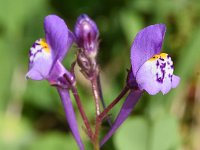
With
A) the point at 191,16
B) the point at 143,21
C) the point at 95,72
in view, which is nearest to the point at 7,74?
the point at 143,21

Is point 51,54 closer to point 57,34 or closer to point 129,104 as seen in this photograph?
point 57,34

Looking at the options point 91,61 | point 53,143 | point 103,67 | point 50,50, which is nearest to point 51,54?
point 50,50

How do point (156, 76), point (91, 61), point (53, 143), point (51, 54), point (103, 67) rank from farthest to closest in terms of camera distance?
point (103, 67) → point (53, 143) → point (91, 61) → point (51, 54) → point (156, 76)

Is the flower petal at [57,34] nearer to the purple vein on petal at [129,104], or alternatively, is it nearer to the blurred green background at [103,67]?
the purple vein on petal at [129,104]

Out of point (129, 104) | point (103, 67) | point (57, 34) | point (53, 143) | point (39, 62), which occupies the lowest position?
point (53, 143)

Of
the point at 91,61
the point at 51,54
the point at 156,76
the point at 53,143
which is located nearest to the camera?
the point at 156,76

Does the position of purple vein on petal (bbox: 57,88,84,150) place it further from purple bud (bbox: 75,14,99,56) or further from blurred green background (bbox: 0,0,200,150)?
blurred green background (bbox: 0,0,200,150)
